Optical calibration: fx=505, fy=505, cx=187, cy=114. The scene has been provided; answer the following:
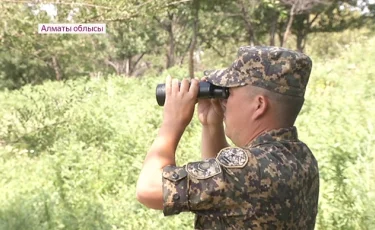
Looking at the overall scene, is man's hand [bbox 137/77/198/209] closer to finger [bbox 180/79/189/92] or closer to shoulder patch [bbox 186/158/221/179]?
finger [bbox 180/79/189/92]

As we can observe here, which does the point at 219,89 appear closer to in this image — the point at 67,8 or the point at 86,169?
the point at 67,8

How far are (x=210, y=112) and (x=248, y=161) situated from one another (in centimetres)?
39

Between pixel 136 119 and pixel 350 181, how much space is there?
14.7 ft

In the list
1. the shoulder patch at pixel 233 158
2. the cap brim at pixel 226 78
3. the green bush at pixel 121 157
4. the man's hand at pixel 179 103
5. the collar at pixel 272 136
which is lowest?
the green bush at pixel 121 157

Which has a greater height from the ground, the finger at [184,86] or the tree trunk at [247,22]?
the finger at [184,86]

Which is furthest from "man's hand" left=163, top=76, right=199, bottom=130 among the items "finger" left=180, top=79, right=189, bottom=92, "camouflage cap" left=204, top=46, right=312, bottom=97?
"camouflage cap" left=204, top=46, right=312, bottom=97

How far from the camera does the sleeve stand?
1.28 metres

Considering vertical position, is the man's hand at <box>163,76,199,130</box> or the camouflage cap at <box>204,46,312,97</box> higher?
the camouflage cap at <box>204,46,312,97</box>

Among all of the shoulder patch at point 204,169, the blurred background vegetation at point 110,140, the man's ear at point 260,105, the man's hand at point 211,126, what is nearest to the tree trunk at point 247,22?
the blurred background vegetation at point 110,140

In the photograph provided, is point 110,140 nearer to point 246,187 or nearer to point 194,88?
point 194,88

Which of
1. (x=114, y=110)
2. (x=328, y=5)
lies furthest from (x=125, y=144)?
(x=328, y=5)

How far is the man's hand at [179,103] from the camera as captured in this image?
4.74 feet

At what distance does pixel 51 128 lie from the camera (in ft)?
26.7

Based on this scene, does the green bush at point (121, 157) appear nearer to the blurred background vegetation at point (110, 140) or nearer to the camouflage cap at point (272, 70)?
the blurred background vegetation at point (110, 140)
